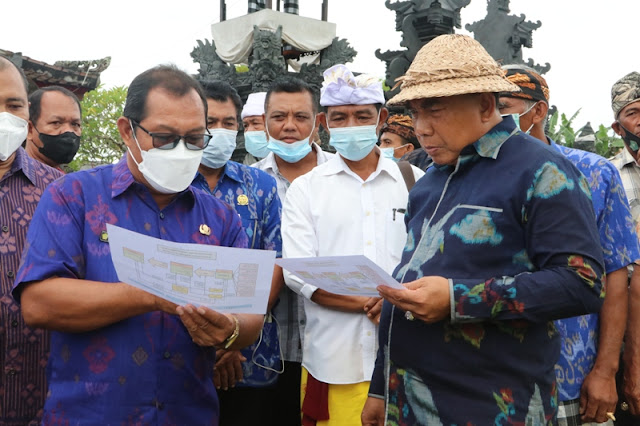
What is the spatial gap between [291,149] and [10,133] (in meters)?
1.92

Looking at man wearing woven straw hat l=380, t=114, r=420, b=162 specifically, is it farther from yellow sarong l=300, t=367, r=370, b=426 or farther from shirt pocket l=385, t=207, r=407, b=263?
yellow sarong l=300, t=367, r=370, b=426

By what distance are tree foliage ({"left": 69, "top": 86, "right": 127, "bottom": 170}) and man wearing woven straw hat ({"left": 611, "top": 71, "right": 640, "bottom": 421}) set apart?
2809cm

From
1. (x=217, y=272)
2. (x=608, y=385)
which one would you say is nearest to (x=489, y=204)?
(x=217, y=272)

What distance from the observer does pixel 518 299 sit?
7.40 feet

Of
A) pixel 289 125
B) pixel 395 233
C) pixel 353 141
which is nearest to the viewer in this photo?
pixel 395 233

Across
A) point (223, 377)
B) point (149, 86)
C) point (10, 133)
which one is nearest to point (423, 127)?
point (149, 86)

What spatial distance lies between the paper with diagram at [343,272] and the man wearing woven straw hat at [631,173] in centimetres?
159

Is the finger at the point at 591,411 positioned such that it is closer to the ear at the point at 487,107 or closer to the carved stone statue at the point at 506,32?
the ear at the point at 487,107

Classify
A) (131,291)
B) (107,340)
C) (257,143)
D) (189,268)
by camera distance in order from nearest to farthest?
1. (189,268)
2. (131,291)
3. (107,340)
4. (257,143)

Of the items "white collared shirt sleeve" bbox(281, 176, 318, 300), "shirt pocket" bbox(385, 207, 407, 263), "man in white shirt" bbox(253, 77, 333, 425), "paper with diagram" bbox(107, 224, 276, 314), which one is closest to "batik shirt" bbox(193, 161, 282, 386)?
"white collared shirt sleeve" bbox(281, 176, 318, 300)

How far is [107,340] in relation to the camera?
2488 millimetres

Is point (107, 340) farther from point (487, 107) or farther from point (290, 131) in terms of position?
point (290, 131)

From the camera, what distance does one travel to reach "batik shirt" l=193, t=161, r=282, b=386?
398 centimetres

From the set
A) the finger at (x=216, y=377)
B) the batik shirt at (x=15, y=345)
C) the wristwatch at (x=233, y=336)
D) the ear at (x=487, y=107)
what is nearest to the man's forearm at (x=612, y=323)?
the ear at (x=487, y=107)
